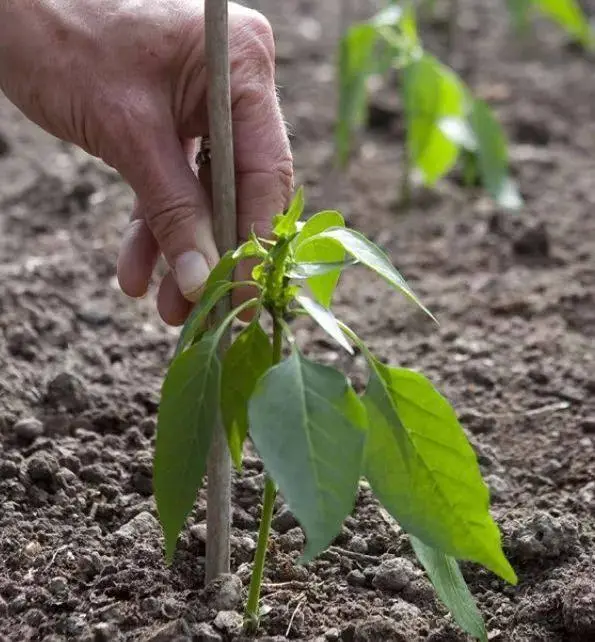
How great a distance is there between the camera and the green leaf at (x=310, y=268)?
3.98 ft

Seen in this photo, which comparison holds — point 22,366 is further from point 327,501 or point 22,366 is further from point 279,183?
point 327,501

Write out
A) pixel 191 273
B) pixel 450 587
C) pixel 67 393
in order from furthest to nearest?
pixel 67 393, pixel 191 273, pixel 450 587

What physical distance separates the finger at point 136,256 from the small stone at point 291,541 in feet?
1.44

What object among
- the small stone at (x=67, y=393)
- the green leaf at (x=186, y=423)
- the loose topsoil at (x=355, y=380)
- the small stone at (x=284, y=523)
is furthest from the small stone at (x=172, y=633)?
the small stone at (x=67, y=393)

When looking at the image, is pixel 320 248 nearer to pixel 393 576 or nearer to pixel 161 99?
pixel 161 99

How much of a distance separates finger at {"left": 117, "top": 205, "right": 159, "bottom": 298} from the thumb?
0.16 meters

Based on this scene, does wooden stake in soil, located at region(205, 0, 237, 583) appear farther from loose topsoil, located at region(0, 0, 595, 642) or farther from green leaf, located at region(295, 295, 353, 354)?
green leaf, located at region(295, 295, 353, 354)

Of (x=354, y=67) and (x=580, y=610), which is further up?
(x=354, y=67)

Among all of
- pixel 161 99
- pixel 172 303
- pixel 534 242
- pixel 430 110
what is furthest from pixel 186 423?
pixel 430 110

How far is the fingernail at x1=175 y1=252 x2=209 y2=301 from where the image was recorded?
1416 mm

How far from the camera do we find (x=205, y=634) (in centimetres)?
137

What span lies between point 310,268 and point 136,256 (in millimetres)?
504

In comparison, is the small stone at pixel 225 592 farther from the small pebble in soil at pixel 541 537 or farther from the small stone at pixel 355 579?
the small pebble in soil at pixel 541 537

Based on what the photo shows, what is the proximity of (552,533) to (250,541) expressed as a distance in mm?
441
